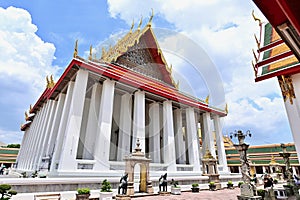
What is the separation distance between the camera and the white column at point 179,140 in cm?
1514

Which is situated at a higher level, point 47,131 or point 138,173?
point 47,131

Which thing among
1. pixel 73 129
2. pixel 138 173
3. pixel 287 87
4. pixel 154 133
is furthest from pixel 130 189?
pixel 287 87

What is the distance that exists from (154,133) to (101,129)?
17.2ft

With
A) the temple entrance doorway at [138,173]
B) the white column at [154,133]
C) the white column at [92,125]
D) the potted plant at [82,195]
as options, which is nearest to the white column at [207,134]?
the white column at [154,133]

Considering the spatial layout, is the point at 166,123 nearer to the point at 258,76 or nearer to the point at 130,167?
the point at 130,167

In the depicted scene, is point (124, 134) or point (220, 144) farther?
point (220, 144)

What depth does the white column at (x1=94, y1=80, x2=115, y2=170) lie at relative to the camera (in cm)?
903

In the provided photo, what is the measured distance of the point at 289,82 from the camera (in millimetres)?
6000

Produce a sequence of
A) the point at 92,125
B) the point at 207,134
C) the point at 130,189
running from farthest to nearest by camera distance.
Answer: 1. the point at 207,134
2. the point at 92,125
3. the point at 130,189

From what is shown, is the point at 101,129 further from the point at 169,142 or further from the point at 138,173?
the point at 169,142

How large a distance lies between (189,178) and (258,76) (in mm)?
7756

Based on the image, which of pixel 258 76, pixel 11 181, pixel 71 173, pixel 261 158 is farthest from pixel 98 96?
pixel 261 158

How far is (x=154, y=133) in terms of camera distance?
13.8m

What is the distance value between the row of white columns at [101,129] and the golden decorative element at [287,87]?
24.7 feet
